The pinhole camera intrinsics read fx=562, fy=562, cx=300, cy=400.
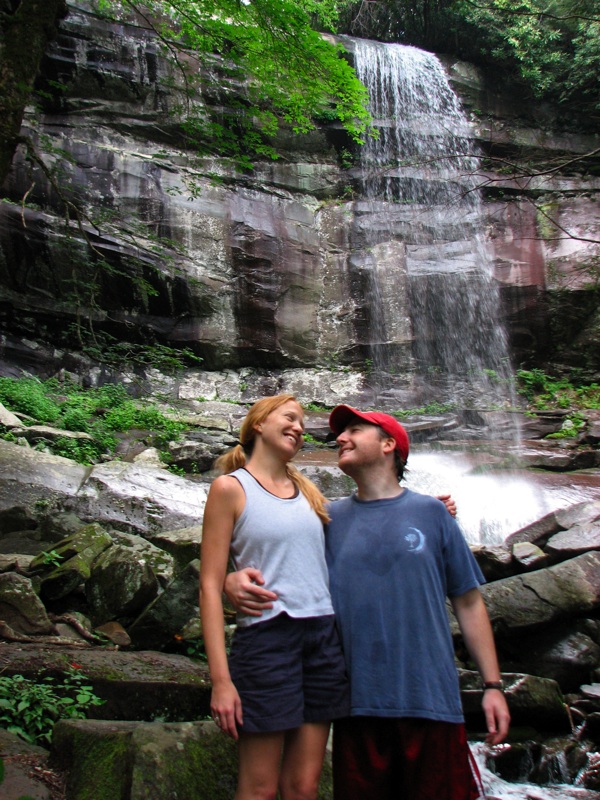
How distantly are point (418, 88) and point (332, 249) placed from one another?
19.3 ft

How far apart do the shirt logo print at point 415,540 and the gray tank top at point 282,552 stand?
278mm

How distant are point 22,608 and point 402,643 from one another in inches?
109

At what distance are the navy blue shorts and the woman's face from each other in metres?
0.56

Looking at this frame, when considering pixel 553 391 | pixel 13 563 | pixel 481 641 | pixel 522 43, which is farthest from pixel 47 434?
pixel 522 43

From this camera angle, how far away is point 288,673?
5.29 feet

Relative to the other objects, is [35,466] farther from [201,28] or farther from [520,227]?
[520,227]

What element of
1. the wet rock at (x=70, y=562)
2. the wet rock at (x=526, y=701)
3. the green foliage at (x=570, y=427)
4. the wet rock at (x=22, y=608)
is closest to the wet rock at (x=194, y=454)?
the wet rock at (x=70, y=562)

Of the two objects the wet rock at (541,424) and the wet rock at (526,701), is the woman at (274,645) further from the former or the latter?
the wet rock at (541,424)

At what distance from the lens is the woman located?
1569 mm

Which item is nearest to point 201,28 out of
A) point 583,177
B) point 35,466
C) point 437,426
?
point 35,466

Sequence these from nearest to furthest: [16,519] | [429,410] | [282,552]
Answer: [282,552]
[16,519]
[429,410]

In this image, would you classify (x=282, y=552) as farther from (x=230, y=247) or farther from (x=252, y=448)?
(x=230, y=247)

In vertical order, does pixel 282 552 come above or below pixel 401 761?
above

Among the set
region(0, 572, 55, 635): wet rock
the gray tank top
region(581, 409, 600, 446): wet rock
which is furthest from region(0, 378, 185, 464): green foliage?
region(581, 409, 600, 446): wet rock
